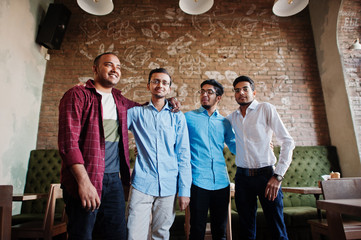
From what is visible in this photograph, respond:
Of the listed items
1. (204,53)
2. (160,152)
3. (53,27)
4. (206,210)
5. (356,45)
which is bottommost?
(206,210)

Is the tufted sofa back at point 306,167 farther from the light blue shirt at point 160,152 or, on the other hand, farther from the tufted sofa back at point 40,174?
→ the tufted sofa back at point 40,174

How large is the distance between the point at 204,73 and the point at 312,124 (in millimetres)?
2230

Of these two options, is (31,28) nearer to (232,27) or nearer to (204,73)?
(204,73)


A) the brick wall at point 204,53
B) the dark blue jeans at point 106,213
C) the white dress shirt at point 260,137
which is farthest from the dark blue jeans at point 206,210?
the brick wall at point 204,53

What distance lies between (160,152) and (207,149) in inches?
18.7

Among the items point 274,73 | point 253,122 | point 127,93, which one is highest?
point 274,73

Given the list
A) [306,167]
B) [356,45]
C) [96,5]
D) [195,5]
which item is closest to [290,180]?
[306,167]

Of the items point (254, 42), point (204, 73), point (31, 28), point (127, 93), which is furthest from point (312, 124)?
point (31, 28)

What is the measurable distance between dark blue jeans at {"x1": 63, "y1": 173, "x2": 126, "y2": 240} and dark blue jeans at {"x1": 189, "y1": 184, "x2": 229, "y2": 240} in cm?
59

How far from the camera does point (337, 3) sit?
3.94 meters

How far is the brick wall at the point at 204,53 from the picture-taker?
4172 mm

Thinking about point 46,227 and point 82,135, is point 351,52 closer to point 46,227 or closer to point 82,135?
point 82,135

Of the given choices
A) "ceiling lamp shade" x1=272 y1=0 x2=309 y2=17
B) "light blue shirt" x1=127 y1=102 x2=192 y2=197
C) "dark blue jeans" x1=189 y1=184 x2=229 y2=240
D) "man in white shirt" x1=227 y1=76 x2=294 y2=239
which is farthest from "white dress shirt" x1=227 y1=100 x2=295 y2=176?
"ceiling lamp shade" x1=272 y1=0 x2=309 y2=17

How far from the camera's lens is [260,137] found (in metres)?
1.97
